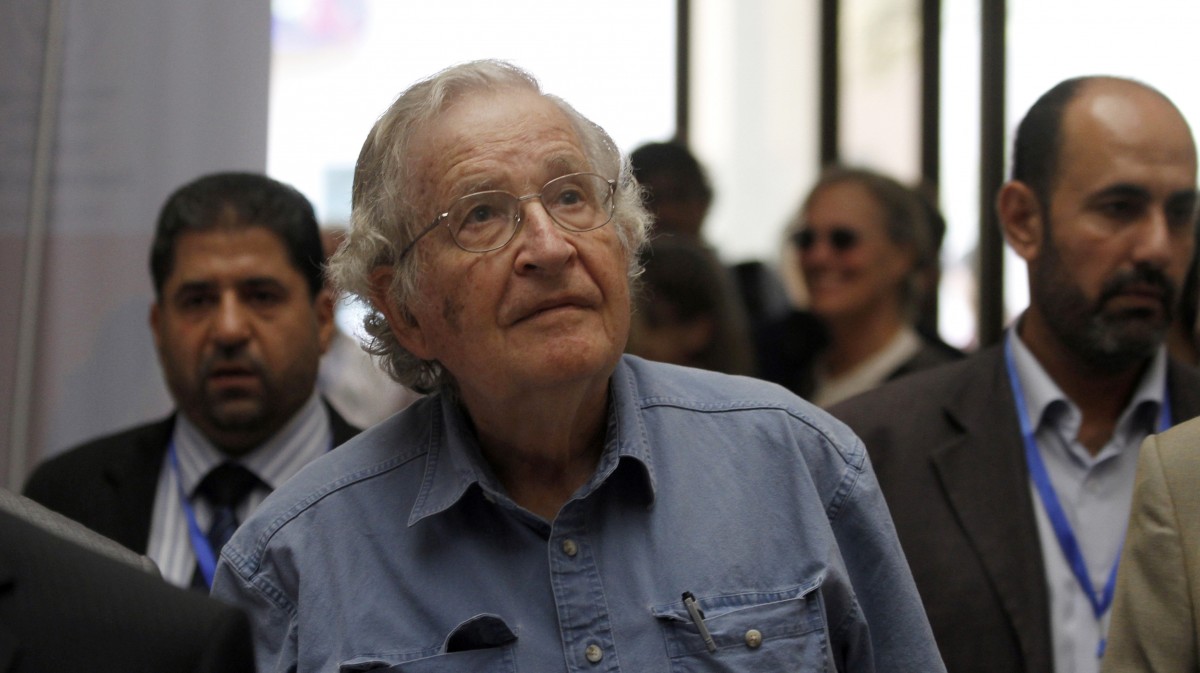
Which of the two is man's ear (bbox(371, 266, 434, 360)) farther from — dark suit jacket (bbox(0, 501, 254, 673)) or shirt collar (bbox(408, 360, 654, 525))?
dark suit jacket (bbox(0, 501, 254, 673))

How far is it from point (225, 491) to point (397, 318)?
100 centimetres

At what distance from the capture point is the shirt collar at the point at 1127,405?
2861mm

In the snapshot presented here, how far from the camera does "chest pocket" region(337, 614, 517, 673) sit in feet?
6.48

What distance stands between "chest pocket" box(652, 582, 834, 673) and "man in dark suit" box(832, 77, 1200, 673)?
2.23 ft

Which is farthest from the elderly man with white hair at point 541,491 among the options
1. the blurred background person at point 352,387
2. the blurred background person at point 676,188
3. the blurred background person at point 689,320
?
the blurred background person at point 352,387

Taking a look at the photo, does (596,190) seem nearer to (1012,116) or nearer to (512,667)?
(512,667)

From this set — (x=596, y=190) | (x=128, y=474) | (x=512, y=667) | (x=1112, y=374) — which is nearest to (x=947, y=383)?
(x=1112, y=374)

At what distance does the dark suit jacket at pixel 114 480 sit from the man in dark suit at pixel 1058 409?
1.30 m

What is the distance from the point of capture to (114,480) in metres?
3.13

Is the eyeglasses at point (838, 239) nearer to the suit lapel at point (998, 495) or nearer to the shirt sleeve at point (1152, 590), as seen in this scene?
the suit lapel at point (998, 495)

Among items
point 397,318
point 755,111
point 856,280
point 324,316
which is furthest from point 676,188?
point 755,111

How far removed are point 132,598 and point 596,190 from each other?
3.21 feet

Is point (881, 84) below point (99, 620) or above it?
above

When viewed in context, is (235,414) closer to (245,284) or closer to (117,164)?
(245,284)
